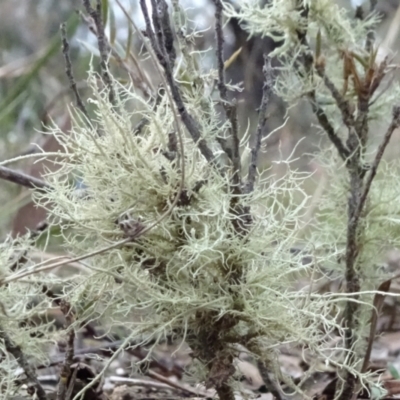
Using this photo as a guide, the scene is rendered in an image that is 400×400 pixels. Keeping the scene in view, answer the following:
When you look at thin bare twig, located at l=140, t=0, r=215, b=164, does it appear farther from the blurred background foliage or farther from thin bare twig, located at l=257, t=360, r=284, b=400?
the blurred background foliage

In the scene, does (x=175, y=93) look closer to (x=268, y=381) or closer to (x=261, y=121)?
(x=261, y=121)

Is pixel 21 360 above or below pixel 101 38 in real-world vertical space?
below

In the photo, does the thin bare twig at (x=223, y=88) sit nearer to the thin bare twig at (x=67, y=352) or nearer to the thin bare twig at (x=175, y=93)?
the thin bare twig at (x=175, y=93)

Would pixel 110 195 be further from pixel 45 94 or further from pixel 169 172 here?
pixel 45 94

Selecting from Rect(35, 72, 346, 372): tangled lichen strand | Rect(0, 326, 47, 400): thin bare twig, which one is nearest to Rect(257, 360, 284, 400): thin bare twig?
Rect(35, 72, 346, 372): tangled lichen strand

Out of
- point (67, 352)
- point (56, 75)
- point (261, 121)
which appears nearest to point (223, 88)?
point (261, 121)
